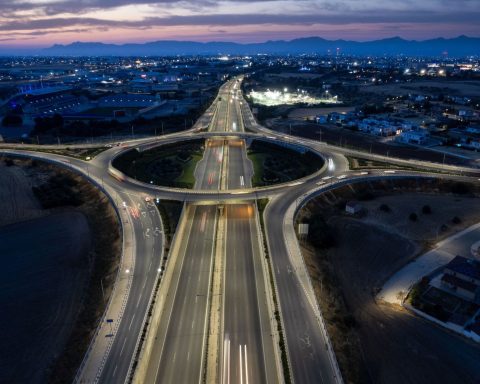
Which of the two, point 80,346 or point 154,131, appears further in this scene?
point 154,131

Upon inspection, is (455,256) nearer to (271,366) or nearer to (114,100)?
(271,366)

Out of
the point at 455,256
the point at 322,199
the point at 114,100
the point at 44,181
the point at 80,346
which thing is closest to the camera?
the point at 80,346

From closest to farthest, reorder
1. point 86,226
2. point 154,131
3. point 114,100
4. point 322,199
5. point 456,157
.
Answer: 1. point 86,226
2. point 322,199
3. point 456,157
4. point 154,131
5. point 114,100

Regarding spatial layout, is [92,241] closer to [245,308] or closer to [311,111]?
[245,308]

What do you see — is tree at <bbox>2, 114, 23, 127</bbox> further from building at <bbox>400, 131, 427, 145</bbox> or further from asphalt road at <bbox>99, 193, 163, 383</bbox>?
building at <bbox>400, 131, 427, 145</bbox>

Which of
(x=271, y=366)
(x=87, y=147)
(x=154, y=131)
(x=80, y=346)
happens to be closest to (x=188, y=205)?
(x=80, y=346)

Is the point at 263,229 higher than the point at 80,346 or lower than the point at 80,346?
higher
